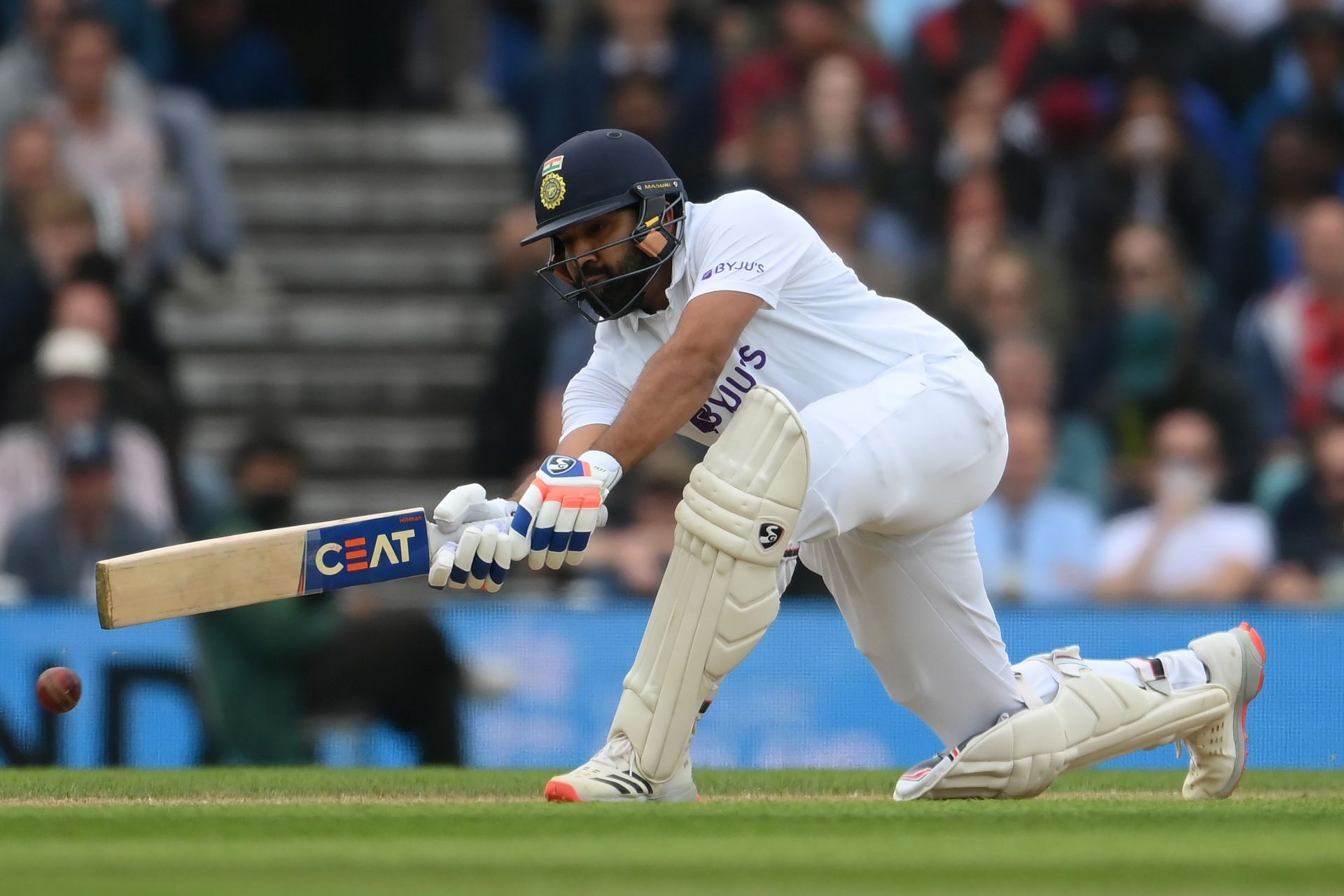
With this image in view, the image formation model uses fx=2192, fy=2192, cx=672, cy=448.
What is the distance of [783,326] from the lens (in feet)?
17.4

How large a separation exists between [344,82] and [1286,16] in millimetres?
5095

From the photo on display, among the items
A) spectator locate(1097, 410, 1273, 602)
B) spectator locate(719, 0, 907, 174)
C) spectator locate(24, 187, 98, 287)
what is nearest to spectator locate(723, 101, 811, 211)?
spectator locate(719, 0, 907, 174)

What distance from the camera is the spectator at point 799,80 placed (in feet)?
35.6

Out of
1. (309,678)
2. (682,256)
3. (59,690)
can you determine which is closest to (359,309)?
(309,678)

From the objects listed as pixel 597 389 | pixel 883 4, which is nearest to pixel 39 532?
pixel 597 389

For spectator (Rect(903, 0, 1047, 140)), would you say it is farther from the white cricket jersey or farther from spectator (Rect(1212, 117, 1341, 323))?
the white cricket jersey

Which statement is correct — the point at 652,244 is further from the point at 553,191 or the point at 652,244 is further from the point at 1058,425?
the point at 1058,425

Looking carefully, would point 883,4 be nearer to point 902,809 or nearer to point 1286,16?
point 1286,16

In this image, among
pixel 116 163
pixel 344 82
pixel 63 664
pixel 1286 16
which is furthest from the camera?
pixel 344 82

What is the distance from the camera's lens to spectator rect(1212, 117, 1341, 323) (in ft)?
34.7

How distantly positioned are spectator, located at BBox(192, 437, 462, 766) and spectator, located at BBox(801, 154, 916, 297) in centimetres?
302

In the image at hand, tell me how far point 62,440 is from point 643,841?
5336 mm

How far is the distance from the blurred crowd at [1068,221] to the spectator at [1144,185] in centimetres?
1

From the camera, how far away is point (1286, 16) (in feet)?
37.2
